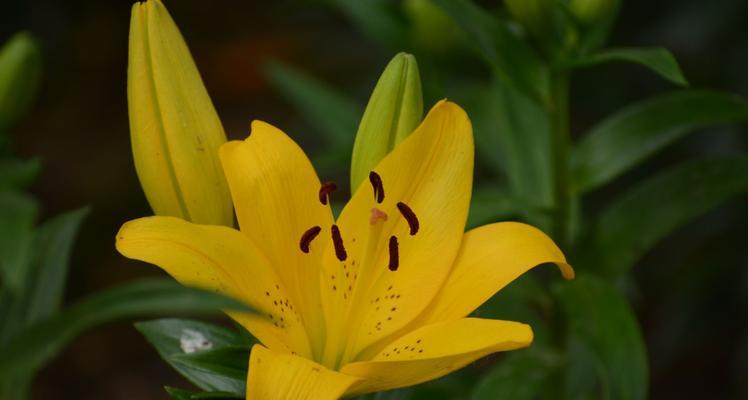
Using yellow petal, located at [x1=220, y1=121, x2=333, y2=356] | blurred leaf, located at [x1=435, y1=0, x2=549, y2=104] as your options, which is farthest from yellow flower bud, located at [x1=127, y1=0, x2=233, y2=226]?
blurred leaf, located at [x1=435, y1=0, x2=549, y2=104]

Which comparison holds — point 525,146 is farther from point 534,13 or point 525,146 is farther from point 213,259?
point 213,259

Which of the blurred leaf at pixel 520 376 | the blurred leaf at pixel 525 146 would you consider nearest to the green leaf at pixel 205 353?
the blurred leaf at pixel 520 376

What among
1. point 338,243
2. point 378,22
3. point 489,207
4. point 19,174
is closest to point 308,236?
point 338,243

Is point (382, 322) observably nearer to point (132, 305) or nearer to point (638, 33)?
point (132, 305)

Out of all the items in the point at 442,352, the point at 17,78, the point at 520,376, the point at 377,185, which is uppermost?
the point at 17,78

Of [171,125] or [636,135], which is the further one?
[636,135]

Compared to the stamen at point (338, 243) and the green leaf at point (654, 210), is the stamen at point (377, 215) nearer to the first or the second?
the stamen at point (338, 243)
